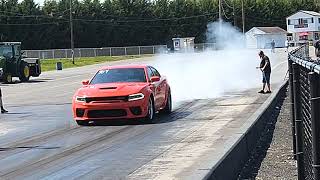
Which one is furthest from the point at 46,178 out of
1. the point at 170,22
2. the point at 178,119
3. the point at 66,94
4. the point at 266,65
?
the point at 170,22

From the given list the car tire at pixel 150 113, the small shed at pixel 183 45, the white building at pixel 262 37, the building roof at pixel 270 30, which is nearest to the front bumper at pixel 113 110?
the car tire at pixel 150 113

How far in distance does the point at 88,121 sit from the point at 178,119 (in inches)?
85.7

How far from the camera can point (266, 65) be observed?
24250 millimetres

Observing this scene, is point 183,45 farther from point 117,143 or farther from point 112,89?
point 117,143

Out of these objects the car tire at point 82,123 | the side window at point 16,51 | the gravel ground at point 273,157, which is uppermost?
the side window at point 16,51

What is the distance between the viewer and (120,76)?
16781 mm

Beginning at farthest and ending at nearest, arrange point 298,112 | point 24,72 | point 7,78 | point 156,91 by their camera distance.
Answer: point 24,72
point 7,78
point 156,91
point 298,112

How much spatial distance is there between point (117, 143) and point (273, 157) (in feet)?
9.67

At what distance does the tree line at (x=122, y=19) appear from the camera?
346 feet

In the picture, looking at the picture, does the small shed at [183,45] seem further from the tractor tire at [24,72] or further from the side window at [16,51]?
the side window at [16,51]

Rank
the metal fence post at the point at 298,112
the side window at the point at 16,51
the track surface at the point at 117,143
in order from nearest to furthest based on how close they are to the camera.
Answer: the metal fence post at the point at 298,112 → the track surface at the point at 117,143 → the side window at the point at 16,51

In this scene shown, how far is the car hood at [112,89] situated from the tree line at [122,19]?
295 feet

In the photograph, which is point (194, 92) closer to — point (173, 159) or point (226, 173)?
point (173, 159)

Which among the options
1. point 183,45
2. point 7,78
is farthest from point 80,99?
point 183,45
